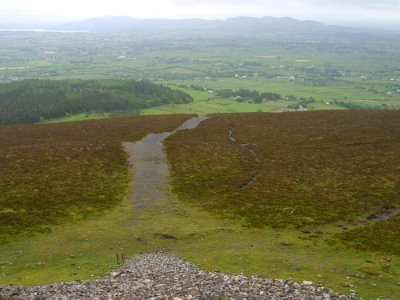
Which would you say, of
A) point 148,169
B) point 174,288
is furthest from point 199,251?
point 148,169

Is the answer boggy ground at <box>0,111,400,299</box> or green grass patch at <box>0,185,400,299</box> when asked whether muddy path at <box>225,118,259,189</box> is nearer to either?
boggy ground at <box>0,111,400,299</box>

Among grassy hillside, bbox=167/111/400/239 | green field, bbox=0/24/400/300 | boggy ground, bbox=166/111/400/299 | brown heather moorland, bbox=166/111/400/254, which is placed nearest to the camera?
green field, bbox=0/24/400/300

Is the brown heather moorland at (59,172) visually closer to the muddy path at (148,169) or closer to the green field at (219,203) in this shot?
the green field at (219,203)

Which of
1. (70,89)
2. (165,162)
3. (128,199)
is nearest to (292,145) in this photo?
(165,162)

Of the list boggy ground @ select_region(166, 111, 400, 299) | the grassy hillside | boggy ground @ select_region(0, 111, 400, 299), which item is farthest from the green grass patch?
the grassy hillside

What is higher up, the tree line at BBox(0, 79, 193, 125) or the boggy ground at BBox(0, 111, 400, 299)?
the boggy ground at BBox(0, 111, 400, 299)

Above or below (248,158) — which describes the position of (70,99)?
below

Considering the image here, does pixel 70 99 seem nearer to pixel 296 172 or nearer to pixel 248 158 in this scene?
pixel 248 158
